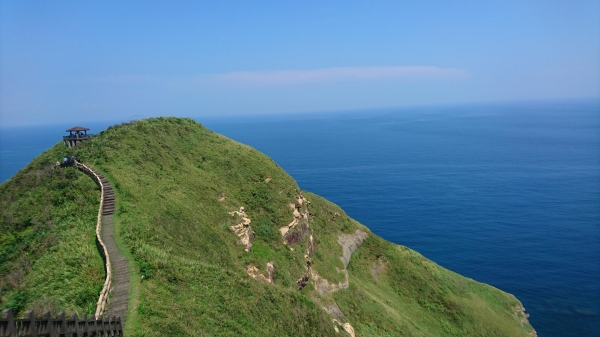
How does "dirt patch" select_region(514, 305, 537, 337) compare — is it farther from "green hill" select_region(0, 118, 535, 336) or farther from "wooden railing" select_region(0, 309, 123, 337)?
"wooden railing" select_region(0, 309, 123, 337)

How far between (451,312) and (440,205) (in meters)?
72.3

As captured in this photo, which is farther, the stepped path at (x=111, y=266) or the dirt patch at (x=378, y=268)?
the dirt patch at (x=378, y=268)

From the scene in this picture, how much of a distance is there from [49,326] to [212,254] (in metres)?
22.0

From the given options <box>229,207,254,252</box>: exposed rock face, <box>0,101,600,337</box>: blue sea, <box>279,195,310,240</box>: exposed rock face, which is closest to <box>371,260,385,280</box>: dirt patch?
<box>279,195,310,240</box>: exposed rock face

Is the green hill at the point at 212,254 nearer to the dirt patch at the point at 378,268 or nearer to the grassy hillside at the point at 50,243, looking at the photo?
the grassy hillside at the point at 50,243

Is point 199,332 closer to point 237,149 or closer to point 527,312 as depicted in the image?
point 237,149

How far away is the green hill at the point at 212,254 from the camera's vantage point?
2152 centimetres

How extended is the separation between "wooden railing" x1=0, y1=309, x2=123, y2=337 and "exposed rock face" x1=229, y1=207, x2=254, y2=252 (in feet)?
86.4

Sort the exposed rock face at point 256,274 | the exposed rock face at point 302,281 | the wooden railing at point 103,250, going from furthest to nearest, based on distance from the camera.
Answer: the exposed rock face at point 302,281 → the exposed rock face at point 256,274 → the wooden railing at point 103,250

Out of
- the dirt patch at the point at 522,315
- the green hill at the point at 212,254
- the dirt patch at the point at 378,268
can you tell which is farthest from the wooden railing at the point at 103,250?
the dirt patch at the point at 522,315

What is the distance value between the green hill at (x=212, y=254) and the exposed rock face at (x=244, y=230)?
18cm

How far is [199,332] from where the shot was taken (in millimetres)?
18953

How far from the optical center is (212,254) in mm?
32312

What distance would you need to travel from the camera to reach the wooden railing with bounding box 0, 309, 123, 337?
9.12 meters
